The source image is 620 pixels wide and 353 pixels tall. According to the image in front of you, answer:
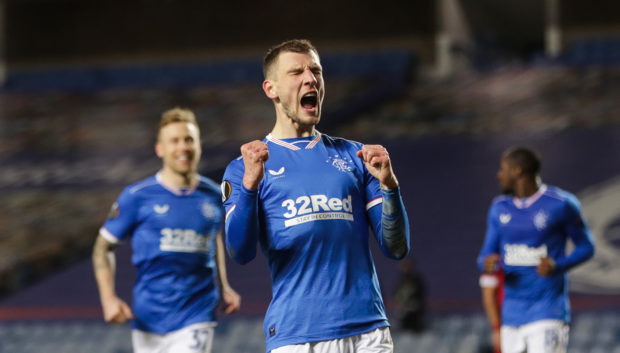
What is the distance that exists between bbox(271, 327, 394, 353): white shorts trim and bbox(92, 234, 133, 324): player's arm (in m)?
1.61

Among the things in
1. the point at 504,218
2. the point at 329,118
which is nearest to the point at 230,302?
the point at 504,218

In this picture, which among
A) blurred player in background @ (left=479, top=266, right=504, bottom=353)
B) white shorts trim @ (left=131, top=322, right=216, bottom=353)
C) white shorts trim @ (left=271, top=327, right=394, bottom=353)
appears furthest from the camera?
blurred player in background @ (left=479, top=266, right=504, bottom=353)

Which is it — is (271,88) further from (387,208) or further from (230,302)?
(230,302)

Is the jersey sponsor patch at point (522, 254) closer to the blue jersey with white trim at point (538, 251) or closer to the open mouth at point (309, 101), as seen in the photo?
the blue jersey with white trim at point (538, 251)

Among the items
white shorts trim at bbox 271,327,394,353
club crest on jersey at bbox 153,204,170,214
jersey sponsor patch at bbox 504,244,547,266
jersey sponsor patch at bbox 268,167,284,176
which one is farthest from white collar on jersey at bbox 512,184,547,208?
jersey sponsor patch at bbox 268,167,284,176

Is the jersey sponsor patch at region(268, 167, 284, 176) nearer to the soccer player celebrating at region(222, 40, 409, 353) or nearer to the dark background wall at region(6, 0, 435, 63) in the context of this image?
the soccer player celebrating at region(222, 40, 409, 353)

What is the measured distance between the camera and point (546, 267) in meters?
4.42

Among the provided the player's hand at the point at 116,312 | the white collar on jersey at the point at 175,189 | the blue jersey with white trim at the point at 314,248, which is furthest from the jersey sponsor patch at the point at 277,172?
the white collar on jersey at the point at 175,189

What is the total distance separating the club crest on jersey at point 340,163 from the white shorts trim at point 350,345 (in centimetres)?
55

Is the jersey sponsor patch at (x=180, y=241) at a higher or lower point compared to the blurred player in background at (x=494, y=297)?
higher

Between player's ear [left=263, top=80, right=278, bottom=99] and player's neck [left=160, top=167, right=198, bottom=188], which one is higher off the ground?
player's ear [left=263, top=80, right=278, bottom=99]

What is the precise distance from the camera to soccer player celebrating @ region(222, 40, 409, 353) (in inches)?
105

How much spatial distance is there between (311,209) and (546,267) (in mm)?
2152

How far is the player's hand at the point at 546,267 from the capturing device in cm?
442
